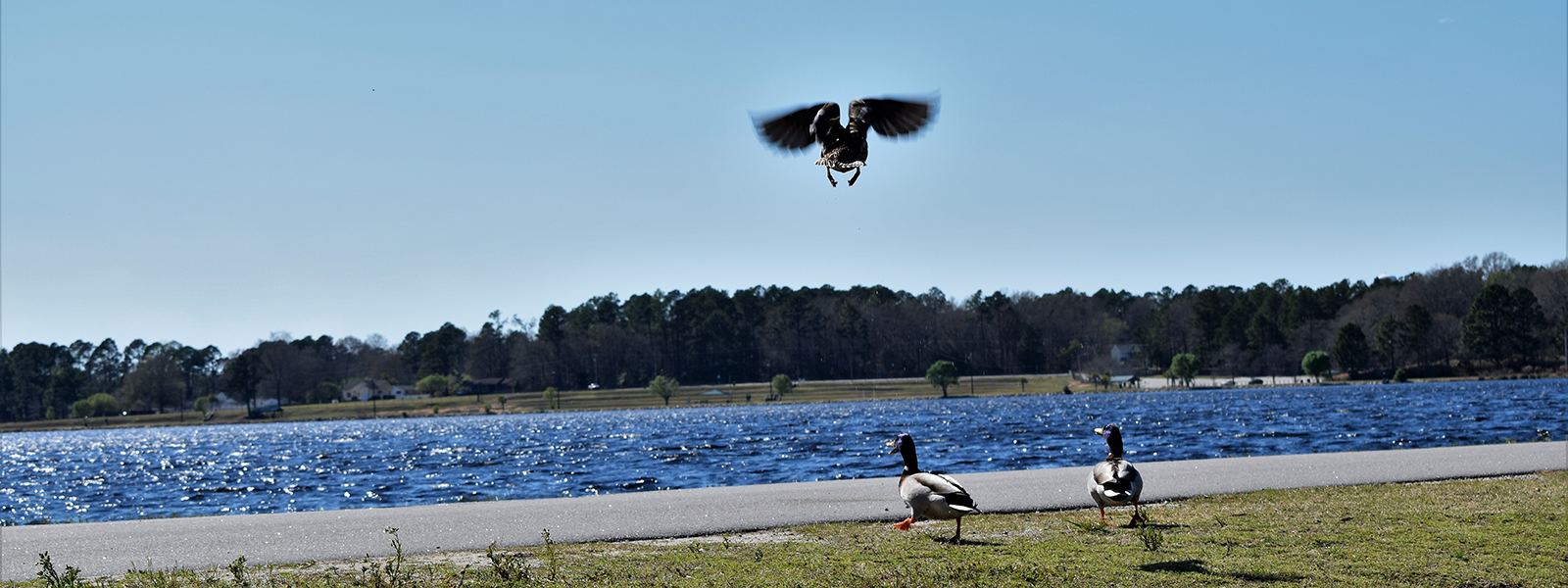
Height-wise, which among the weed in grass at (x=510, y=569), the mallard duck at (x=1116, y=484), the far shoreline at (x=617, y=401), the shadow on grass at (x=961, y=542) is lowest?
the far shoreline at (x=617, y=401)

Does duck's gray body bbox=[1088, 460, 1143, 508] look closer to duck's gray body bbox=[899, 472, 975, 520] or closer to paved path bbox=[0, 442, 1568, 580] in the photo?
duck's gray body bbox=[899, 472, 975, 520]

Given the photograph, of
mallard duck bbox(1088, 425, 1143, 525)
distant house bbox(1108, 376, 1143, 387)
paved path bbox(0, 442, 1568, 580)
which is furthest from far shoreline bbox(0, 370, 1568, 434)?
mallard duck bbox(1088, 425, 1143, 525)

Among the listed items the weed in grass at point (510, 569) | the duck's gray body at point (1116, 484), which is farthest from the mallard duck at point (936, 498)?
the weed in grass at point (510, 569)

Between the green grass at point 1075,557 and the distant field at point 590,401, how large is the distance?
409 ft

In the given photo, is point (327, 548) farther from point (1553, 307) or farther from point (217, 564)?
point (1553, 307)

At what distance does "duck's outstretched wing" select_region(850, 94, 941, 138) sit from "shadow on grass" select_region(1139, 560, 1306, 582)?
506 centimetres

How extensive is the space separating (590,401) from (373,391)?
144ft

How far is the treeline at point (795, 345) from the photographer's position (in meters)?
148

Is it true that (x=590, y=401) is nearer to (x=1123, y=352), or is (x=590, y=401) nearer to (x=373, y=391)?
(x=373, y=391)

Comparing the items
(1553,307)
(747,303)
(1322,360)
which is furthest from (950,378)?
(1553,307)

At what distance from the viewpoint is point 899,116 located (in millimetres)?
6316

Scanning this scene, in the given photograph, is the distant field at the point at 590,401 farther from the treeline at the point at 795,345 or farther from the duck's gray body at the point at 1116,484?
the duck's gray body at the point at 1116,484

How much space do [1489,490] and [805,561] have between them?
1053 centimetres

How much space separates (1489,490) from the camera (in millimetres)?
14820
